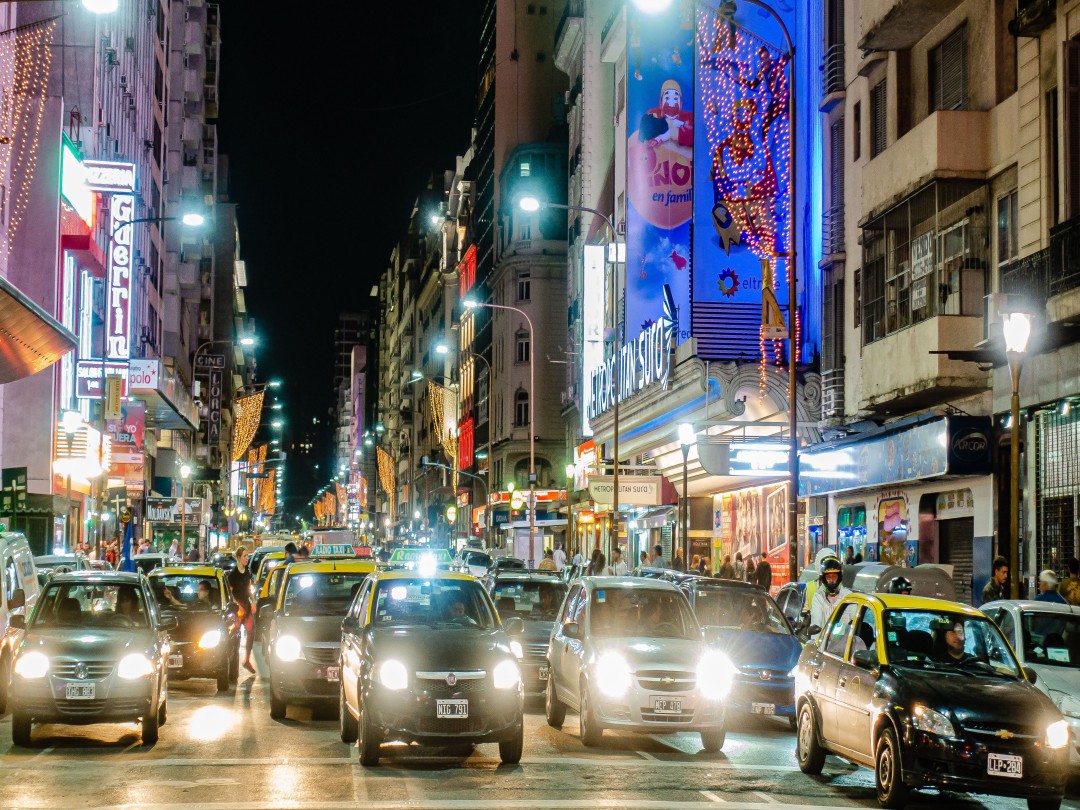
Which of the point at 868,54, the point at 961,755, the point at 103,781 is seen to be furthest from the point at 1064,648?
the point at 868,54

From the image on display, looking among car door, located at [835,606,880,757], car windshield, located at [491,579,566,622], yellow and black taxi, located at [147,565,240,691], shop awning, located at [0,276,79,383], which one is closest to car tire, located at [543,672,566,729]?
car windshield, located at [491,579,566,622]

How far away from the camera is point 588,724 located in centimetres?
1644

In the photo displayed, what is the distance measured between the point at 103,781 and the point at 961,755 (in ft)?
23.0

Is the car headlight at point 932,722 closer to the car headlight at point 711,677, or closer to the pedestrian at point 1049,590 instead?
the car headlight at point 711,677

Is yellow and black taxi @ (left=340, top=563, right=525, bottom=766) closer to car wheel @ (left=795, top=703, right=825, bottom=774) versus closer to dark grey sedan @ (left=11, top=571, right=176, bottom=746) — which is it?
dark grey sedan @ (left=11, top=571, right=176, bottom=746)

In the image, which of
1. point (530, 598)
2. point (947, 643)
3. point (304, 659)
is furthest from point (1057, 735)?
point (530, 598)

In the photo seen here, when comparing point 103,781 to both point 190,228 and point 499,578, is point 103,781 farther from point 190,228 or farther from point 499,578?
point 190,228

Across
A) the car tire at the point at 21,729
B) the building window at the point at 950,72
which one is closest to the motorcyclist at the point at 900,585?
the car tire at the point at 21,729

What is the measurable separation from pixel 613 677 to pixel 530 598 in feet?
22.3

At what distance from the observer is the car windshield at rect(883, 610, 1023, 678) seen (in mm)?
13422

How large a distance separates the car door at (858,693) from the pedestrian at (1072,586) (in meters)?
7.88

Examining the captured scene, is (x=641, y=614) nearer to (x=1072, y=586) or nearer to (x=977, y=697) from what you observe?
(x=977, y=697)

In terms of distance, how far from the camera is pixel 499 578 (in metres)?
23.1

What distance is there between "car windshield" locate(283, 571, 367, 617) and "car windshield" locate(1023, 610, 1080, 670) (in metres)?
7.96
